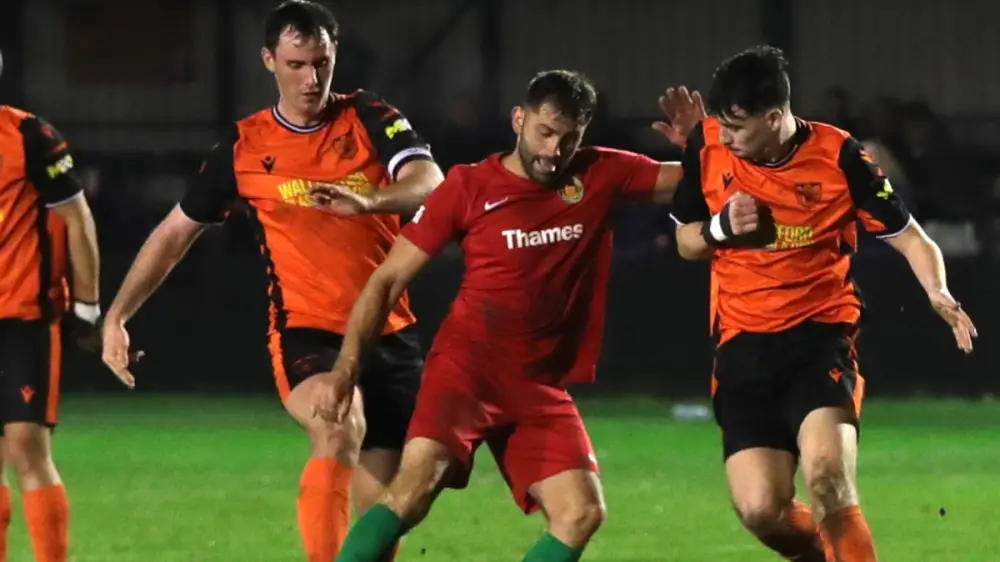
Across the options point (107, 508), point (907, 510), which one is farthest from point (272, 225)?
point (907, 510)

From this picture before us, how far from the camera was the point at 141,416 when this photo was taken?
14125mm

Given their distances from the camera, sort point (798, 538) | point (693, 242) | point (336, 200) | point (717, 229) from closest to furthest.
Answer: point (336, 200) → point (717, 229) → point (693, 242) → point (798, 538)

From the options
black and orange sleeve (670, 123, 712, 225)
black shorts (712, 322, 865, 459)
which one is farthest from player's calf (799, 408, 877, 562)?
black and orange sleeve (670, 123, 712, 225)

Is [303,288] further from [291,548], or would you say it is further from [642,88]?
[642,88]

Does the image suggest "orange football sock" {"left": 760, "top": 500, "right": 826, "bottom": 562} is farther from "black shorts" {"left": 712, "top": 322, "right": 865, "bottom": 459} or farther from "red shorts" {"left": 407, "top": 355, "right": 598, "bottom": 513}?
"red shorts" {"left": 407, "top": 355, "right": 598, "bottom": 513}

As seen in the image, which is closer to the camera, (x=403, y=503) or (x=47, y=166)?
(x=403, y=503)

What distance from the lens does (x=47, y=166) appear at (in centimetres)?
752

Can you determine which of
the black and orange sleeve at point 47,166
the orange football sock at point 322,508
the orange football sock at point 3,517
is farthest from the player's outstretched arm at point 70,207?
the orange football sock at point 322,508

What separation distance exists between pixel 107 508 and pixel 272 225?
3.10m

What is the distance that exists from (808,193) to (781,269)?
0.26m

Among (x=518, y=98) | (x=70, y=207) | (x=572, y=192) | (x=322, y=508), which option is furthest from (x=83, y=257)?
(x=518, y=98)

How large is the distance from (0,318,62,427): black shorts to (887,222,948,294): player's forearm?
2974 millimetres

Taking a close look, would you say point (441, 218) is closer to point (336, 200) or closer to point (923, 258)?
point (336, 200)

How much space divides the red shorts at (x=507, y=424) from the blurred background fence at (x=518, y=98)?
822 centimetres
